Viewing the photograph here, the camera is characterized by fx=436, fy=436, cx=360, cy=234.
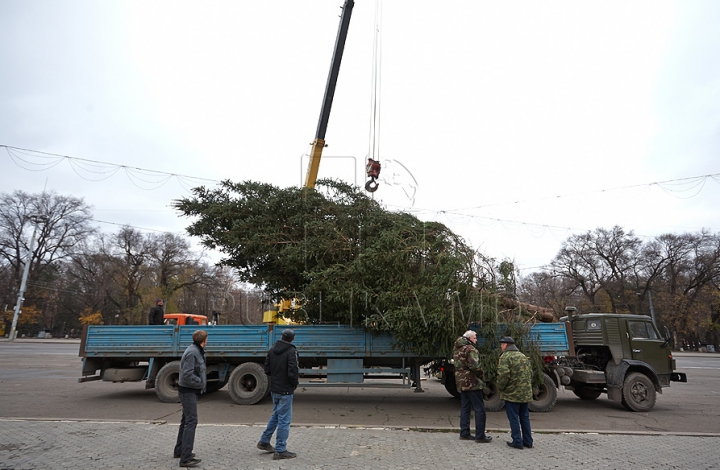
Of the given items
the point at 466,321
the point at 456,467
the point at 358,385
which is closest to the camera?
the point at 456,467

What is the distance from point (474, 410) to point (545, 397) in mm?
3602

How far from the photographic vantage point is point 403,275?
354 inches

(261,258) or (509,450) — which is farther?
(261,258)

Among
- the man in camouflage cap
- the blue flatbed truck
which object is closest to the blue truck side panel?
the blue flatbed truck

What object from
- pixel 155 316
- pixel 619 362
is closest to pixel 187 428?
pixel 155 316

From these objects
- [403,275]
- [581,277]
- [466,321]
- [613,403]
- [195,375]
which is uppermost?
[581,277]

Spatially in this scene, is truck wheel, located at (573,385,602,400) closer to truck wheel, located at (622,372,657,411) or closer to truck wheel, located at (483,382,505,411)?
truck wheel, located at (622,372,657,411)

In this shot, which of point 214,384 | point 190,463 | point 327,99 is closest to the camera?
point 190,463

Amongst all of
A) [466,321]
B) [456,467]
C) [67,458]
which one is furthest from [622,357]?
[67,458]

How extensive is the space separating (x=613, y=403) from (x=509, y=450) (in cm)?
649

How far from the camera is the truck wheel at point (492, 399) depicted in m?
8.93

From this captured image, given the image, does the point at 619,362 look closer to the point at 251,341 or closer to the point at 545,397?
the point at 545,397

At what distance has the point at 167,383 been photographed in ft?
32.4

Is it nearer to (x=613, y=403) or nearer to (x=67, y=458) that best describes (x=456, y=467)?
(x=67, y=458)
